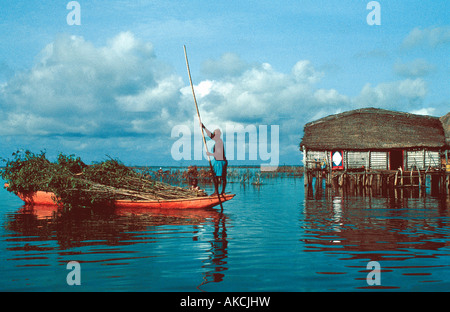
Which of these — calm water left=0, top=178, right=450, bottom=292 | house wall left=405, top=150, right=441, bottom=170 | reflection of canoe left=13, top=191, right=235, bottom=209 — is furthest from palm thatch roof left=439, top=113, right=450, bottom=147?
reflection of canoe left=13, top=191, right=235, bottom=209

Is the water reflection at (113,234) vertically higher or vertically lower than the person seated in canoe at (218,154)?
lower

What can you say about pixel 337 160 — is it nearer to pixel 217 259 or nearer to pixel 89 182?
pixel 89 182

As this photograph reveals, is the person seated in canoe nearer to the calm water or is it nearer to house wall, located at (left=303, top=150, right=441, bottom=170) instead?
the calm water

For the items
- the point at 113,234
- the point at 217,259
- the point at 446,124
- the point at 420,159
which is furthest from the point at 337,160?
the point at 217,259

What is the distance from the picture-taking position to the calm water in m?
5.59

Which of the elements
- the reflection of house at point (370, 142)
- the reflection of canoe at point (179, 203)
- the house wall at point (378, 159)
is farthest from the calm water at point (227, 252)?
the house wall at point (378, 159)

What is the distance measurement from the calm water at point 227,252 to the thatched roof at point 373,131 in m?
18.6

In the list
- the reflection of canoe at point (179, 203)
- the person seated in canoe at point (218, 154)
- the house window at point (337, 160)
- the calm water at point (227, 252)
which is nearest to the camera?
the calm water at point (227, 252)

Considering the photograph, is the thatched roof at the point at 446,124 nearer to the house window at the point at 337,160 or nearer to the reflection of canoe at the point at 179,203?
the house window at the point at 337,160

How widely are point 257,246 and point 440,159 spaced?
28.2 meters

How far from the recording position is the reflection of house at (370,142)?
30.4 m

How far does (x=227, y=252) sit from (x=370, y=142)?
84.5 ft

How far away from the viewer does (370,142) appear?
30.5 metres

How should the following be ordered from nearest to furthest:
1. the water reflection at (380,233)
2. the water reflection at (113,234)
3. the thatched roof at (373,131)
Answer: the water reflection at (113,234) < the water reflection at (380,233) < the thatched roof at (373,131)
